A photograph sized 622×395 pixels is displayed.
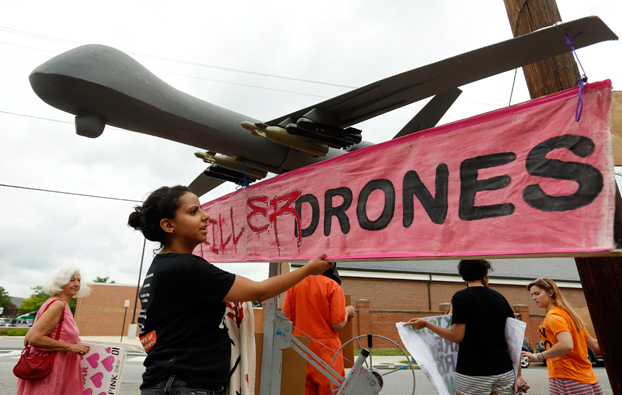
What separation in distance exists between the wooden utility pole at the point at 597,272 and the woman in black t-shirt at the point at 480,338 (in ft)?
1.91

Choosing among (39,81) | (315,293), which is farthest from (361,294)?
(39,81)

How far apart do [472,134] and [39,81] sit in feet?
9.28

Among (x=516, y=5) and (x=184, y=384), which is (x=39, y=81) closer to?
(x=184, y=384)

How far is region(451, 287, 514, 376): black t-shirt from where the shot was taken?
2.83 metres

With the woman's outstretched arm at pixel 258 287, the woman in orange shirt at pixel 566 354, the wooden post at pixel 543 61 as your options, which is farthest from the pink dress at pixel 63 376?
the wooden post at pixel 543 61


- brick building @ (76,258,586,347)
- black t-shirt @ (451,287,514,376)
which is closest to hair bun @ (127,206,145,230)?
black t-shirt @ (451,287,514,376)

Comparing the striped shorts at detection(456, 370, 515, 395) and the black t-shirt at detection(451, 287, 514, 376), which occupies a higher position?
the black t-shirt at detection(451, 287, 514, 376)

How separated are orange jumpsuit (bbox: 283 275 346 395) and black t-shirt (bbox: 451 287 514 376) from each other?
1107 mm

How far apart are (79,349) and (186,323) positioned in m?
2.08

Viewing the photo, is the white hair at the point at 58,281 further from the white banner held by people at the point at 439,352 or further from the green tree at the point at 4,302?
the green tree at the point at 4,302

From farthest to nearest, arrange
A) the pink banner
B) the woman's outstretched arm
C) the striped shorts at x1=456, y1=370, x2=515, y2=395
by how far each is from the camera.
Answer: the striped shorts at x1=456, y1=370, x2=515, y2=395 < the woman's outstretched arm < the pink banner

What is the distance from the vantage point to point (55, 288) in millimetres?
3275

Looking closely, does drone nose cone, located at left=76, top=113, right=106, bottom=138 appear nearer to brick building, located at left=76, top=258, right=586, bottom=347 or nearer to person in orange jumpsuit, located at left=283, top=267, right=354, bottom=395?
person in orange jumpsuit, located at left=283, top=267, right=354, bottom=395

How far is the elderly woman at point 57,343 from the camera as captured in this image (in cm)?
288
